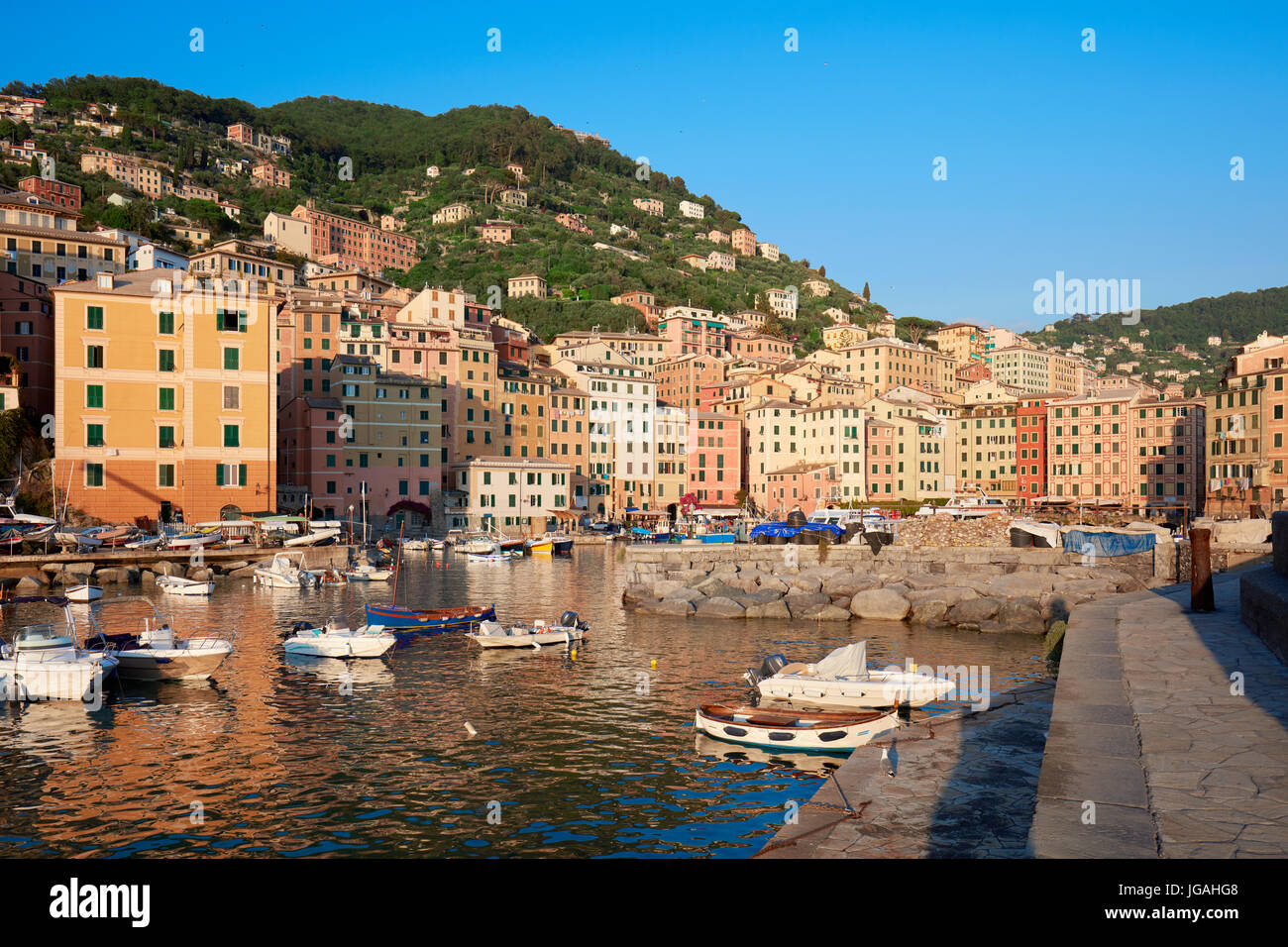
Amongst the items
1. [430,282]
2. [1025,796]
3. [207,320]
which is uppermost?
[430,282]

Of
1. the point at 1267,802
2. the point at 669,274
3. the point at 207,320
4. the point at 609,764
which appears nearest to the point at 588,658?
the point at 609,764

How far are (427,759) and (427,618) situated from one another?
16626mm

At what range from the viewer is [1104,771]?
7.96m

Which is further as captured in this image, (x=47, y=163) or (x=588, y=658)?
(x=47, y=163)

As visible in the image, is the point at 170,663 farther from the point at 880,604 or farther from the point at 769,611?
the point at 880,604

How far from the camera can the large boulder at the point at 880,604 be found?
116 ft

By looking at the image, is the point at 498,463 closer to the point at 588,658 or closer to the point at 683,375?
the point at 683,375

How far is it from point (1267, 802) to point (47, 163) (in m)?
162

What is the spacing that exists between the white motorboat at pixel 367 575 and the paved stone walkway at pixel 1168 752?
1681 inches

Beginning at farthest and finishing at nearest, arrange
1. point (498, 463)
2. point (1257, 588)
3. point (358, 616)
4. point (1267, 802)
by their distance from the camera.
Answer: point (498, 463) → point (358, 616) → point (1257, 588) → point (1267, 802)

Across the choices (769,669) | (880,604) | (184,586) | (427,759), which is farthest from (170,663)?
(880,604)

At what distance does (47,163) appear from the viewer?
130375mm

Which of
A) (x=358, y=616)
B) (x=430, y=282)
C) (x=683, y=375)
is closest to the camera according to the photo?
(x=358, y=616)

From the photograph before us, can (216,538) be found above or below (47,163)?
below
